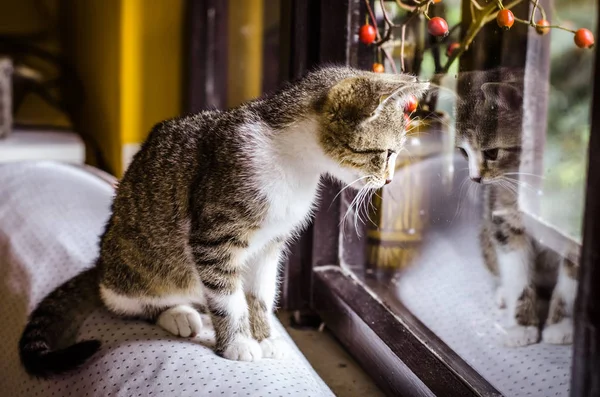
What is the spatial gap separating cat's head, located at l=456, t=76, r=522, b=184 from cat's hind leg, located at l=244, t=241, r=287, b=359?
0.40 metres

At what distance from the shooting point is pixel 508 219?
40.5 inches

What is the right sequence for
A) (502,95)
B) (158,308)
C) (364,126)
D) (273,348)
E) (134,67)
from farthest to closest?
(134,67) → (158,308) → (273,348) → (364,126) → (502,95)

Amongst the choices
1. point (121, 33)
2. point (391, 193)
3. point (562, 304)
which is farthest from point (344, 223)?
point (121, 33)

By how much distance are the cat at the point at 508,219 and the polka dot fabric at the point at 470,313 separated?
0.02m

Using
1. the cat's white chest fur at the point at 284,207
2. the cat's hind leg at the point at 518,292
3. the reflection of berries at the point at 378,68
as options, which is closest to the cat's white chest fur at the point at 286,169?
the cat's white chest fur at the point at 284,207

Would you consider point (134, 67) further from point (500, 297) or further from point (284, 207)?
point (500, 297)

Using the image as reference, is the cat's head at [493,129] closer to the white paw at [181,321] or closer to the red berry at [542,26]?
A: the red berry at [542,26]

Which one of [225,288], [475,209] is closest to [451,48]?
[475,209]

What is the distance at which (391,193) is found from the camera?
125cm

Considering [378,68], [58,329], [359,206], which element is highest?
[378,68]

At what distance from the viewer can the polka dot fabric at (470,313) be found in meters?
0.94

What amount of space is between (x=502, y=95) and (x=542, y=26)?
10cm

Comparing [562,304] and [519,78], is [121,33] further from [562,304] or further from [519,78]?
[562,304]

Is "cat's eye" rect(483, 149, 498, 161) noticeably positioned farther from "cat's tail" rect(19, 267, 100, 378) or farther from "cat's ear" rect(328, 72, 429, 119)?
"cat's tail" rect(19, 267, 100, 378)
